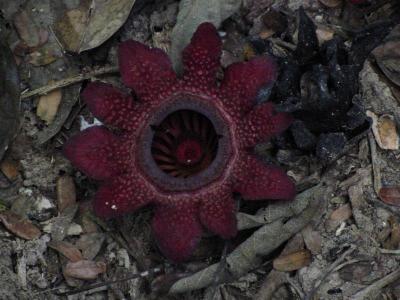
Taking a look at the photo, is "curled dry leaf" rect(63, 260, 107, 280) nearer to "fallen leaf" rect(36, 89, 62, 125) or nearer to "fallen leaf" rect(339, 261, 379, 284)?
"fallen leaf" rect(36, 89, 62, 125)

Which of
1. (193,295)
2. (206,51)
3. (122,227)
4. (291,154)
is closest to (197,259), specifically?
(193,295)

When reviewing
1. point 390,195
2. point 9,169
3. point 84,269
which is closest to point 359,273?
point 390,195

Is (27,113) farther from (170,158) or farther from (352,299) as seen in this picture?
(352,299)

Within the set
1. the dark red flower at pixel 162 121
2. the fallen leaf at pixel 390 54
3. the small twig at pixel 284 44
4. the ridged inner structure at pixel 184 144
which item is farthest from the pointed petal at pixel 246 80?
the fallen leaf at pixel 390 54

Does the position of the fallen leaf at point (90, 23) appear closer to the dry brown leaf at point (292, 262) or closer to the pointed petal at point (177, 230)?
the pointed petal at point (177, 230)

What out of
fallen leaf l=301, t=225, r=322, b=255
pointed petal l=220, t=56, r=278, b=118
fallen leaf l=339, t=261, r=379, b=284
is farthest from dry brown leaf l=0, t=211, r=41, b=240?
fallen leaf l=339, t=261, r=379, b=284

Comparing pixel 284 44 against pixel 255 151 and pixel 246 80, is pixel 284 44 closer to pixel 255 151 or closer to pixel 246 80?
pixel 246 80

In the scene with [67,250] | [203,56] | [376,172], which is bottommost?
[376,172]
